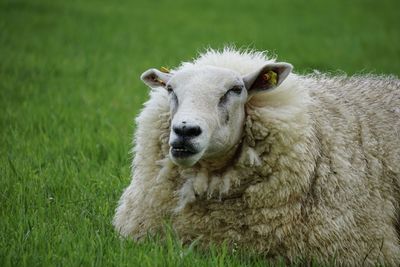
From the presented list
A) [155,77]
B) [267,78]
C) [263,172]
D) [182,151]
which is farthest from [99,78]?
[182,151]

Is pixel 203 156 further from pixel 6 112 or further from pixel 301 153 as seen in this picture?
pixel 6 112

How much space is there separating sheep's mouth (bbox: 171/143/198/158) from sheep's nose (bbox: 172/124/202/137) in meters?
0.06

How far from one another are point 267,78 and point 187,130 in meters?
0.79

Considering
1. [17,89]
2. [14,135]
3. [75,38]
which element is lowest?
[75,38]

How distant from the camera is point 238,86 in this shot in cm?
409

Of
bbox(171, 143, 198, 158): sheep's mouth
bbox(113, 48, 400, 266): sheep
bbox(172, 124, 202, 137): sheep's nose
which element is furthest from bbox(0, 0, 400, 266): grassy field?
bbox(172, 124, 202, 137): sheep's nose

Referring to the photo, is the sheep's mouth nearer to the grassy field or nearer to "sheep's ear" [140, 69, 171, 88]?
the grassy field

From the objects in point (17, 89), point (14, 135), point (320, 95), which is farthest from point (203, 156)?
point (17, 89)

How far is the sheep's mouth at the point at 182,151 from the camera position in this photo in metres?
3.68

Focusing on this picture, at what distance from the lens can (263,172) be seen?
409cm

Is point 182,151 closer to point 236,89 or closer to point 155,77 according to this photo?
point 236,89

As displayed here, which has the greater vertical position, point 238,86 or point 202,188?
point 238,86

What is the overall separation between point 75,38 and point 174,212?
9505 mm

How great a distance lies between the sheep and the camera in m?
3.97
